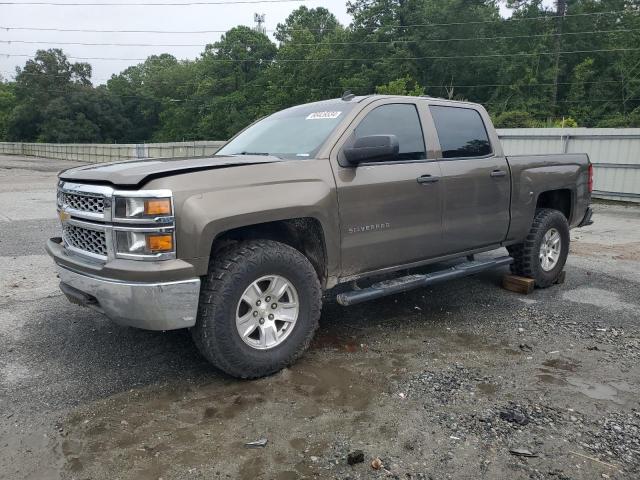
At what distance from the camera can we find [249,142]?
4.88 metres

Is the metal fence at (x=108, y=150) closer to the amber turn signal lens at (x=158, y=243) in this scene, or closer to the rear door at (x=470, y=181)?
the rear door at (x=470, y=181)

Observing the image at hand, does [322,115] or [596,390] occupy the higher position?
[322,115]

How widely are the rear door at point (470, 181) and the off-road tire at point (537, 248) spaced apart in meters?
0.60

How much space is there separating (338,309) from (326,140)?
75.7 inches

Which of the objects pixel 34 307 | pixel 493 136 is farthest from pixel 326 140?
pixel 34 307

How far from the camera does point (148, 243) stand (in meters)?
3.25

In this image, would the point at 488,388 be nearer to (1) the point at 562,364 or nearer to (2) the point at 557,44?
(1) the point at 562,364

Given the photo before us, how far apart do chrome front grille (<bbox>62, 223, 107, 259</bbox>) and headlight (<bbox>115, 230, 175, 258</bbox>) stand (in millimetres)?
257

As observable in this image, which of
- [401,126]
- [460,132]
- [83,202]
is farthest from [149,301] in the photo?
[460,132]

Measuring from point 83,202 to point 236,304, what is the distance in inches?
50.4

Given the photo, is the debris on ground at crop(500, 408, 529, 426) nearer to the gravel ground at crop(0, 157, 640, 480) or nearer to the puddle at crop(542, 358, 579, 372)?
the gravel ground at crop(0, 157, 640, 480)

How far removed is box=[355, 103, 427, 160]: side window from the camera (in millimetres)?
4465

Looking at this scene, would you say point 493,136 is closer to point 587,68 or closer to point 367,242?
point 367,242

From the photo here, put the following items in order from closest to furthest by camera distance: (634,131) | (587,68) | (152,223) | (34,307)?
(152,223), (34,307), (634,131), (587,68)
